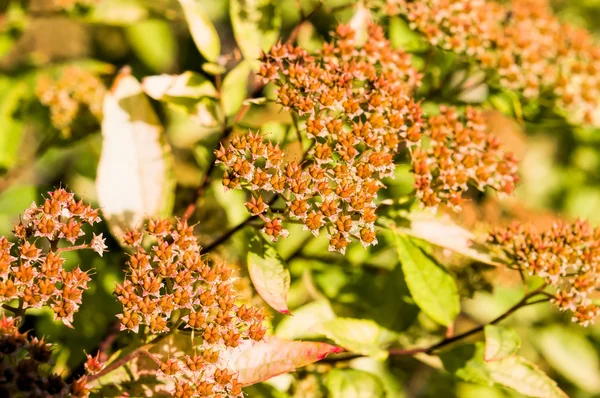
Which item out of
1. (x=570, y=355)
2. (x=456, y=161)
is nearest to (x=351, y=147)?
(x=456, y=161)

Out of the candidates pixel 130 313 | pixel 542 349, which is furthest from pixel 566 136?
pixel 130 313

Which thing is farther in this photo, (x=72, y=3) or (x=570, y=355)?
(x=570, y=355)

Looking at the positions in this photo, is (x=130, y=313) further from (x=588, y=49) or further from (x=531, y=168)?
(x=531, y=168)

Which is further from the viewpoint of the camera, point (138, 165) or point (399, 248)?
point (138, 165)

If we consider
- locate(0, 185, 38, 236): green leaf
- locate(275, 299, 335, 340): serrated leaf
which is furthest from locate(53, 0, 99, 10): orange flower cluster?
locate(275, 299, 335, 340): serrated leaf

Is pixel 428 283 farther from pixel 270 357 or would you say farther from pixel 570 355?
pixel 570 355

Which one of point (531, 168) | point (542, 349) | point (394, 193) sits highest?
point (394, 193)
